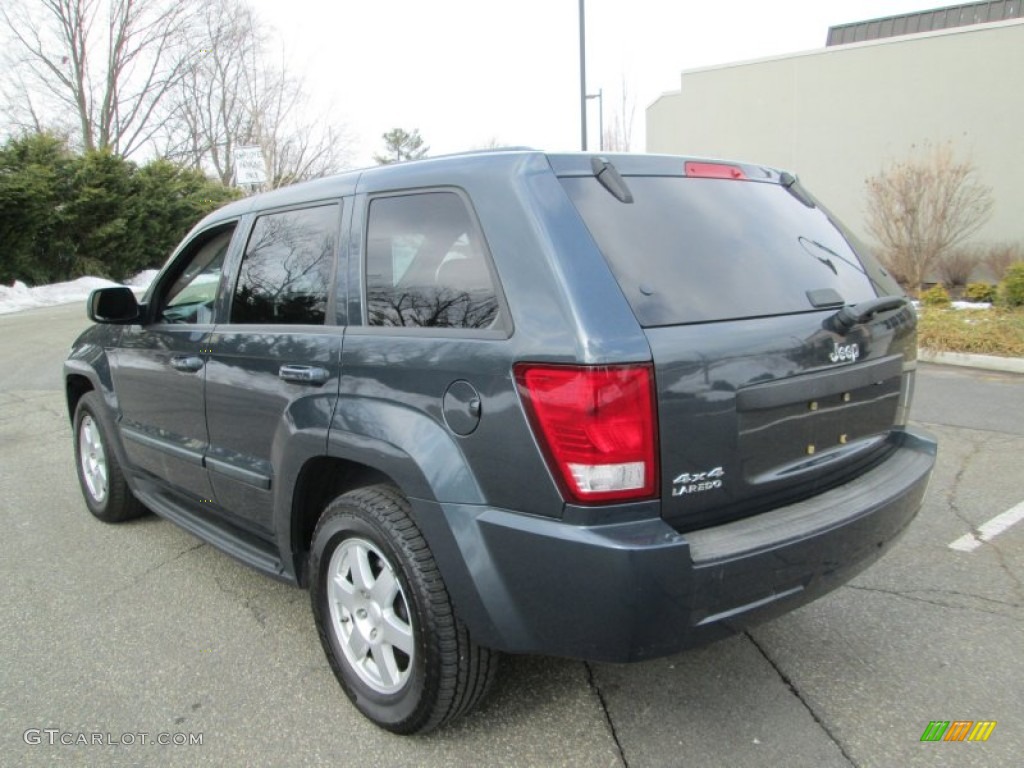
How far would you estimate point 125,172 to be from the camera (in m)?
24.2

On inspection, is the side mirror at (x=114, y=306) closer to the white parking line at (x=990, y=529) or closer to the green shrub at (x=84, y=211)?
the white parking line at (x=990, y=529)

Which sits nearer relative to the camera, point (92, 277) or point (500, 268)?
point (500, 268)

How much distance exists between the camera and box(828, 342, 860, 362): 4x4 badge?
2.28m

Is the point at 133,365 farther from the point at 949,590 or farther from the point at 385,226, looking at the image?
the point at 949,590

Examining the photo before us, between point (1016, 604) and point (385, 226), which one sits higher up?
point (385, 226)

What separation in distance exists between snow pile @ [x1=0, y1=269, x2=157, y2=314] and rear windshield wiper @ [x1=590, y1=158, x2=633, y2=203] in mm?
18239

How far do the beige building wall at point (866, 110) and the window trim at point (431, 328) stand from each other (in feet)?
56.6

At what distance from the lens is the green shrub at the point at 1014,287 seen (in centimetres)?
1023

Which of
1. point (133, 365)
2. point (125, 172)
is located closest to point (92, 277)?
point (125, 172)

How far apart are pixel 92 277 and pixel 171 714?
23870mm

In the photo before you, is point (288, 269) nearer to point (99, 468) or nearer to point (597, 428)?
point (597, 428)

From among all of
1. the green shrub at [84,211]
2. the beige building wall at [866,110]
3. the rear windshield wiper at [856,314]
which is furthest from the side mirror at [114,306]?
the green shrub at [84,211]

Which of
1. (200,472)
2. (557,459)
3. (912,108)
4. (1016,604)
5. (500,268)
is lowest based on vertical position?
(1016,604)

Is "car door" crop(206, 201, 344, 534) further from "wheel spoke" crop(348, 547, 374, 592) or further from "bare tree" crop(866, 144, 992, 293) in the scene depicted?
"bare tree" crop(866, 144, 992, 293)
